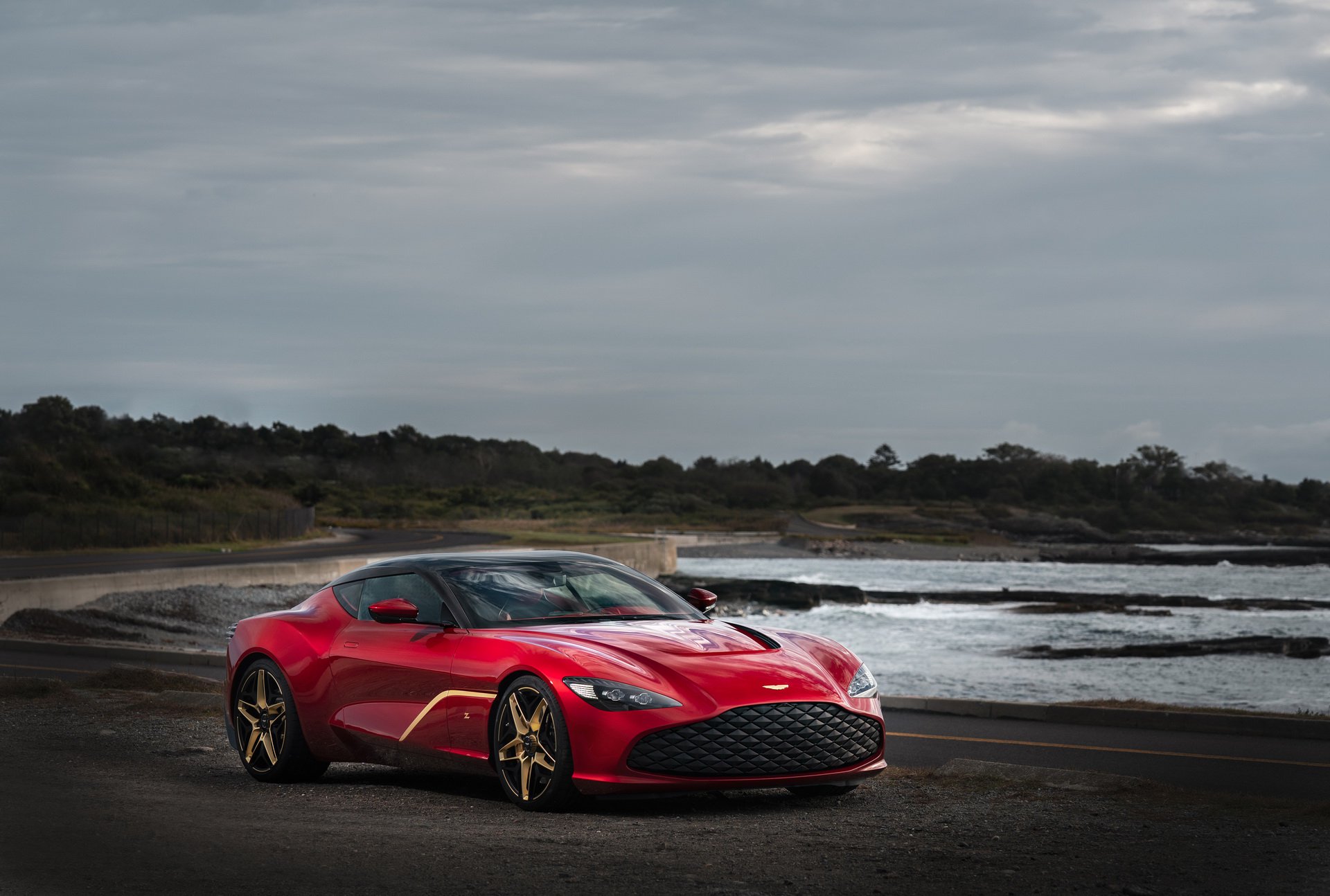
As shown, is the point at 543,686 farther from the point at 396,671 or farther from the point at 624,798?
the point at 396,671

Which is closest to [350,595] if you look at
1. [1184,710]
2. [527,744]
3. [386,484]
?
[527,744]

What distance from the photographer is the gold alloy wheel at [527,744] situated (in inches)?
301

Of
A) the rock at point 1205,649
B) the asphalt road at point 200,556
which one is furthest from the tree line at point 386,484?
the rock at point 1205,649

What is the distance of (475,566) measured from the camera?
8.91 m

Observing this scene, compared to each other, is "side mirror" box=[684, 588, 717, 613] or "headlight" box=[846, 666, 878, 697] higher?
"side mirror" box=[684, 588, 717, 613]

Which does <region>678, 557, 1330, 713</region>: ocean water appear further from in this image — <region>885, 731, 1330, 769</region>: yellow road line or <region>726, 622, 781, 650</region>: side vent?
<region>726, 622, 781, 650</region>: side vent

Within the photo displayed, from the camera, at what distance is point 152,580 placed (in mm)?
34688

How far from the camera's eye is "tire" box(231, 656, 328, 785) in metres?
9.09

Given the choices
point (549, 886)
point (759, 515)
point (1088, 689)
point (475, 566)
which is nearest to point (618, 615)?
point (475, 566)

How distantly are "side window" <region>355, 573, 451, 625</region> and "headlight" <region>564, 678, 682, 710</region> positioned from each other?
135 cm

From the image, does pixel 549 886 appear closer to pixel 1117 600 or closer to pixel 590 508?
pixel 1117 600

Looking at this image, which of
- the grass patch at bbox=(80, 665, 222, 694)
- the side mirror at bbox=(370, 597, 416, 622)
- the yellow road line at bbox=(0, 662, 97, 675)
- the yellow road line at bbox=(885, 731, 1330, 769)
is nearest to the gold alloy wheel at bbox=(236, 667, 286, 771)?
the side mirror at bbox=(370, 597, 416, 622)

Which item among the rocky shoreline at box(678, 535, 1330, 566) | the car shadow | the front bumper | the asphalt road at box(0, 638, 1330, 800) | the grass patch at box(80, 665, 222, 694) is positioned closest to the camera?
the front bumper

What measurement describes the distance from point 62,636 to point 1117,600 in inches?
1848
